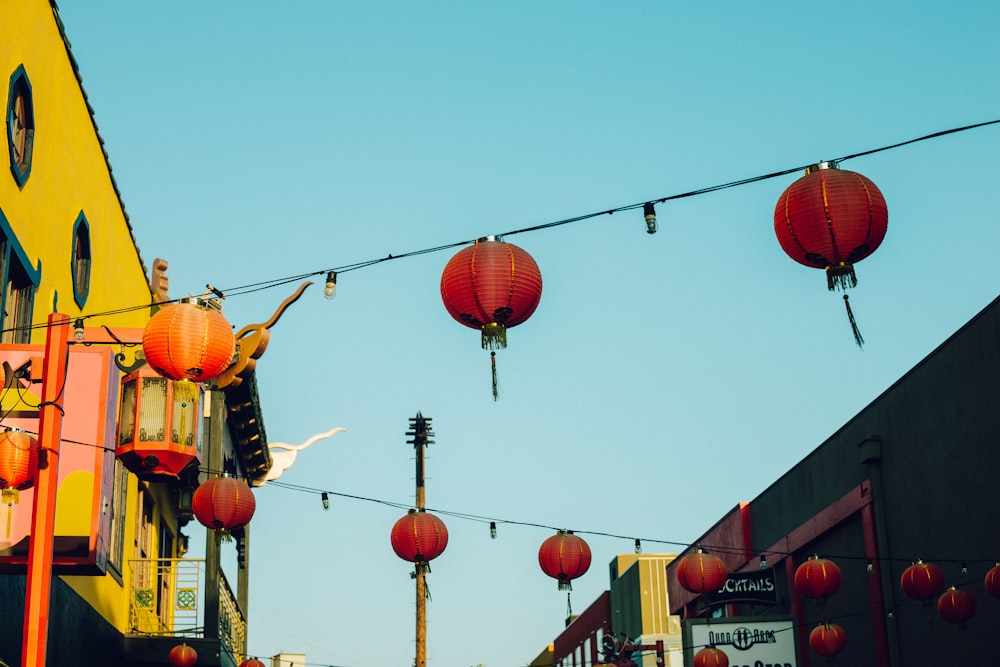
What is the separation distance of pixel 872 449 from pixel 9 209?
16.9 m

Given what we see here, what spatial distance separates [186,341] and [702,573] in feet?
45.7

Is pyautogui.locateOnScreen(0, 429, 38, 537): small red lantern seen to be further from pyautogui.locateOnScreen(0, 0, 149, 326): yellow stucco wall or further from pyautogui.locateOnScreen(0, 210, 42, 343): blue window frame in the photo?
pyautogui.locateOnScreen(0, 0, 149, 326): yellow stucco wall

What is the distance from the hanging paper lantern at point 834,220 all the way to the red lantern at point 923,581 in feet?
32.7

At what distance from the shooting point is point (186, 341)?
41.2 ft

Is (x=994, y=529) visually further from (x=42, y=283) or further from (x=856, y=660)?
(x=42, y=283)

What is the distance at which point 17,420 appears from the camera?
13.6 metres

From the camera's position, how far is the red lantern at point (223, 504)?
63.9ft

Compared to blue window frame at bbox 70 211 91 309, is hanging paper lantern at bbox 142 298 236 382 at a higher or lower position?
lower

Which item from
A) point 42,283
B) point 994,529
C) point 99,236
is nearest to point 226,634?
point 99,236

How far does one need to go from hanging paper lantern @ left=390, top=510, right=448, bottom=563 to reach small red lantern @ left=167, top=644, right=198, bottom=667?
143 inches

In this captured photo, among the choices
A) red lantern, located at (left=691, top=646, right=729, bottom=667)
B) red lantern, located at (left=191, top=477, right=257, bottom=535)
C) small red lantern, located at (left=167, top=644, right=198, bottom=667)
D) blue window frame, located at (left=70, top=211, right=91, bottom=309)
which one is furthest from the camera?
red lantern, located at (left=691, top=646, right=729, bottom=667)

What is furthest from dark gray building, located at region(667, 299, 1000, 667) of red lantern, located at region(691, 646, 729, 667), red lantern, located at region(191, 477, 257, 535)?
red lantern, located at region(191, 477, 257, 535)

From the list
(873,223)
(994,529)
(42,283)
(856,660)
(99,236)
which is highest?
(99,236)

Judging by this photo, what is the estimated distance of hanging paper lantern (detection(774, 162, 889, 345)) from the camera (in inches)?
452
